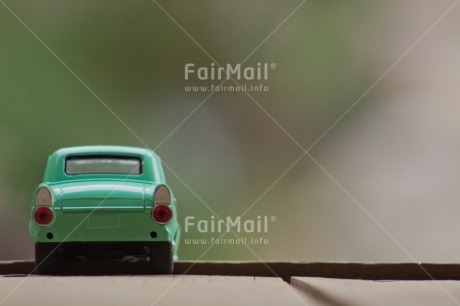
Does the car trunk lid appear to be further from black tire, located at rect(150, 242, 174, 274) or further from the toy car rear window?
the toy car rear window

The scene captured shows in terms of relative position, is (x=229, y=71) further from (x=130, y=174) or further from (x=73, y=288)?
(x=73, y=288)

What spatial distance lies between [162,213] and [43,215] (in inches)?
29.3

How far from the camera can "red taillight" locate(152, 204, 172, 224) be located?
557 cm

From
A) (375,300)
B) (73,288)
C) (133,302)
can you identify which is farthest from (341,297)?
(73,288)

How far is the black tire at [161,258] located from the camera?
5.69m

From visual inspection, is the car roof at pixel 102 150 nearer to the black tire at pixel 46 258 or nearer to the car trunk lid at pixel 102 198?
the car trunk lid at pixel 102 198

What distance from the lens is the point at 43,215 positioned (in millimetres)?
5488

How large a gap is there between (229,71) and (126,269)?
5.63ft

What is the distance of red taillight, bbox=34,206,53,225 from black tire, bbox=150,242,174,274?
69 centimetres

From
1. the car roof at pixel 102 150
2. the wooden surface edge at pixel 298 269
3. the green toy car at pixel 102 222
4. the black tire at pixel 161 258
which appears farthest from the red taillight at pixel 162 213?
the wooden surface edge at pixel 298 269

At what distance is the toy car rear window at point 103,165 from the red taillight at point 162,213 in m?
0.64

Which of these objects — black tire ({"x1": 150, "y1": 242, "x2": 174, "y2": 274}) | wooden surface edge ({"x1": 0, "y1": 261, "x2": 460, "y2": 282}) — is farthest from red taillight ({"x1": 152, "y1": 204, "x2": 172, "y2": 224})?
wooden surface edge ({"x1": 0, "y1": 261, "x2": 460, "y2": 282})

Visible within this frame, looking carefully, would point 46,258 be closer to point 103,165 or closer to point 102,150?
point 103,165

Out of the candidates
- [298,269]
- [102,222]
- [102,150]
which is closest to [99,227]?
[102,222]
